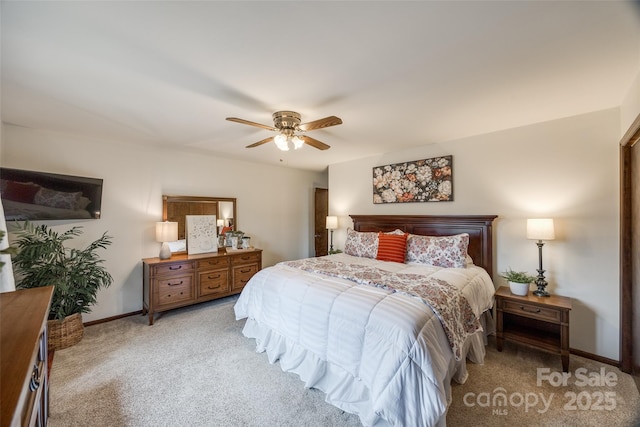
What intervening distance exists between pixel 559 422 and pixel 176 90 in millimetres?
3679

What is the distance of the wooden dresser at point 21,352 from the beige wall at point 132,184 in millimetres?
2168

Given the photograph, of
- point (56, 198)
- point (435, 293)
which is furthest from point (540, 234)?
point (56, 198)

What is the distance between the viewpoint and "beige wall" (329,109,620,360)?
2.37 metres

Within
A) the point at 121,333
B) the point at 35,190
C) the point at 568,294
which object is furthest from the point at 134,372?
the point at 568,294

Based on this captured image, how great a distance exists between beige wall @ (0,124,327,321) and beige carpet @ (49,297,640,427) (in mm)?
1025

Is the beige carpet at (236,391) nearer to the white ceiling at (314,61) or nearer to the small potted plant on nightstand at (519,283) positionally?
the small potted plant on nightstand at (519,283)

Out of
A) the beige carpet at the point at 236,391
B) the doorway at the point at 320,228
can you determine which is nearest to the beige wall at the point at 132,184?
the beige carpet at the point at 236,391

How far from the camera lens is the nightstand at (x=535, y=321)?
2.21m

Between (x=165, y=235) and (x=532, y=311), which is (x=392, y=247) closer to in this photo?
(x=532, y=311)

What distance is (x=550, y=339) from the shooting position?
2361 millimetres

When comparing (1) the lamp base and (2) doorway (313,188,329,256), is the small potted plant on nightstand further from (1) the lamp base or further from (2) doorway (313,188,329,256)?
(1) the lamp base

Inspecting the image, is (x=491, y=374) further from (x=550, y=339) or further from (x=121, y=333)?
(x=121, y=333)

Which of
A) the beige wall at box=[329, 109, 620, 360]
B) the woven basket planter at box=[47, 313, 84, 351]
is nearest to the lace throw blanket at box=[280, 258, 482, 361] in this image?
the beige wall at box=[329, 109, 620, 360]

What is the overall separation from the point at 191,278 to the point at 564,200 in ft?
15.0
